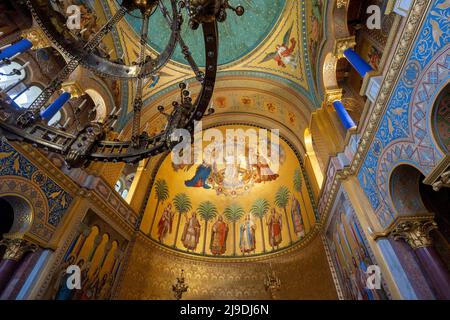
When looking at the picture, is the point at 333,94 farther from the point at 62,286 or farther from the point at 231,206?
the point at 62,286

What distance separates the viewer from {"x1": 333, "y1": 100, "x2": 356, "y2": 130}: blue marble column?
20.4ft

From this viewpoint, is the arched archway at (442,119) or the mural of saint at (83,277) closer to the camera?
the arched archway at (442,119)

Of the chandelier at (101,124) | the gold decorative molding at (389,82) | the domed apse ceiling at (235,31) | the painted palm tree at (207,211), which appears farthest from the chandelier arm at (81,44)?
the painted palm tree at (207,211)

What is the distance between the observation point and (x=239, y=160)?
1295 cm

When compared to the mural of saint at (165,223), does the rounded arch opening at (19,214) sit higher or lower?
lower

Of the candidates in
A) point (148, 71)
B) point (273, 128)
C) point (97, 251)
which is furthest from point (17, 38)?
point (273, 128)

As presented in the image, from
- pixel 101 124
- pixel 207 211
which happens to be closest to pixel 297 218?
pixel 207 211

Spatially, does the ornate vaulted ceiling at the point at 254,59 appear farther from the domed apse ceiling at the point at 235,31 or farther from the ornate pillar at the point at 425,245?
the ornate pillar at the point at 425,245

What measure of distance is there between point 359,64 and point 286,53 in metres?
4.29

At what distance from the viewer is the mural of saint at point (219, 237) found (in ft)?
35.4

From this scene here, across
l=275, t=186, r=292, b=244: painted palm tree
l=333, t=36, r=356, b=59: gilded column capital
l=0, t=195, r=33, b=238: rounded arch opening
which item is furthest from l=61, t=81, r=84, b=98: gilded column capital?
l=275, t=186, r=292, b=244: painted palm tree

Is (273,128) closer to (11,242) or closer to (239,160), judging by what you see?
(239,160)

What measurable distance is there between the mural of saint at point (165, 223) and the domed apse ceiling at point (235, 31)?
6944 millimetres
